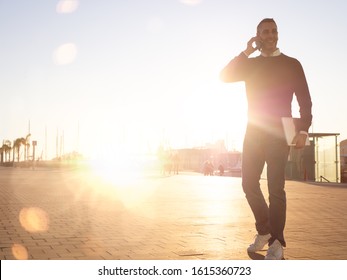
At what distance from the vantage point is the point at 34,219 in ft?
26.5

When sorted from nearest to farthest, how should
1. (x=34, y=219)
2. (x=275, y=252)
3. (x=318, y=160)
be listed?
(x=275, y=252)
(x=34, y=219)
(x=318, y=160)

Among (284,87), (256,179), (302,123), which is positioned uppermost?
(284,87)

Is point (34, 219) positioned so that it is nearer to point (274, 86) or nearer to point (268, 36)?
point (274, 86)

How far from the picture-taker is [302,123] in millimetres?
4484

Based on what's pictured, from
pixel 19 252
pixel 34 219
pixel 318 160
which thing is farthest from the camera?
pixel 318 160

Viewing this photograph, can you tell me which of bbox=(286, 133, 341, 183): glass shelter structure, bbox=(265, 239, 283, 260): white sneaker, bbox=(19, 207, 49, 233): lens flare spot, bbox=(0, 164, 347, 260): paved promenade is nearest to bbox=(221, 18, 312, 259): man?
bbox=(265, 239, 283, 260): white sneaker

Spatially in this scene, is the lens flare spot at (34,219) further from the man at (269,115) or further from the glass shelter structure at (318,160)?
the glass shelter structure at (318,160)

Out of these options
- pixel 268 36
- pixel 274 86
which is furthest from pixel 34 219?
pixel 268 36

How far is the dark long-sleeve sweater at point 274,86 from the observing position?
4.56 metres

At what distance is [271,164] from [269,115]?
430 mm
